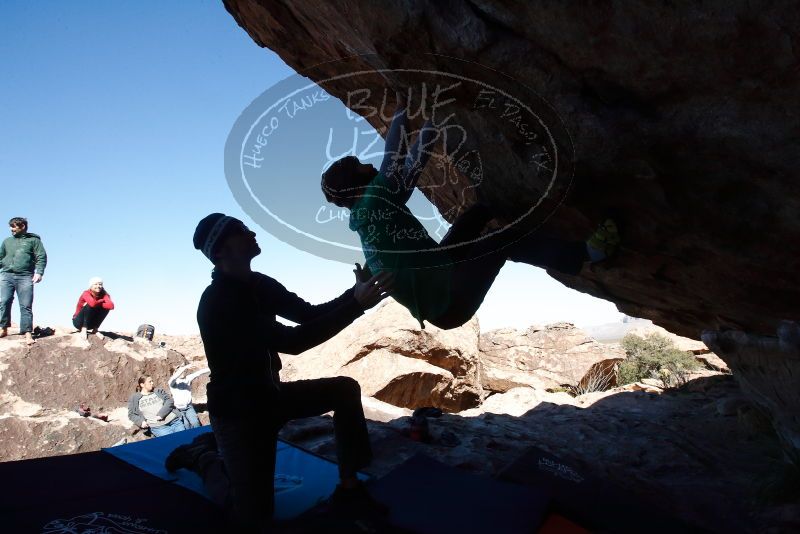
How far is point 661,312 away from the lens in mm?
7230

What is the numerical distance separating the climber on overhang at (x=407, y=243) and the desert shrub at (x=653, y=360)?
11759 millimetres

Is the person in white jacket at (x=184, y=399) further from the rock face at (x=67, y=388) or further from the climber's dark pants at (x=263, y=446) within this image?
the climber's dark pants at (x=263, y=446)

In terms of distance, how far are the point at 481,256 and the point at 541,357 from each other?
13.3 m

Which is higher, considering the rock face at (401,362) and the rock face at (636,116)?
the rock face at (636,116)

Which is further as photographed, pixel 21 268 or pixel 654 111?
pixel 21 268

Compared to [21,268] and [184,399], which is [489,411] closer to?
[184,399]

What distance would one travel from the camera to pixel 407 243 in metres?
3.87

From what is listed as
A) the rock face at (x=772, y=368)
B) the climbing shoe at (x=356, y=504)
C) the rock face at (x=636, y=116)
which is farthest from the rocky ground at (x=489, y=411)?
the rock face at (x=636, y=116)

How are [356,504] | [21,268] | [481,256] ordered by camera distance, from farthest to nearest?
[21,268] → [481,256] → [356,504]

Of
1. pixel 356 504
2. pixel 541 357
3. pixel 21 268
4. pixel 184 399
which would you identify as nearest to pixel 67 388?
pixel 21 268

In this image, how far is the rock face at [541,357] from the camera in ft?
50.1

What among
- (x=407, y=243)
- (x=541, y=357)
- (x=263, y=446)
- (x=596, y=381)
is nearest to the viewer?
(x=263, y=446)

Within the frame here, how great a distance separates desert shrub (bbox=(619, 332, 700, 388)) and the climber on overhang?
38.6 ft

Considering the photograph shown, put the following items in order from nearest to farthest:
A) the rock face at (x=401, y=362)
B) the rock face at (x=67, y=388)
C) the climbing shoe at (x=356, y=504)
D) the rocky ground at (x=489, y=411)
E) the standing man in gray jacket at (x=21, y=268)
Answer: the climbing shoe at (x=356, y=504) < the rocky ground at (x=489, y=411) < the rock face at (x=67, y=388) < the standing man in gray jacket at (x=21, y=268) < the rock face at (x=401, y=362)
